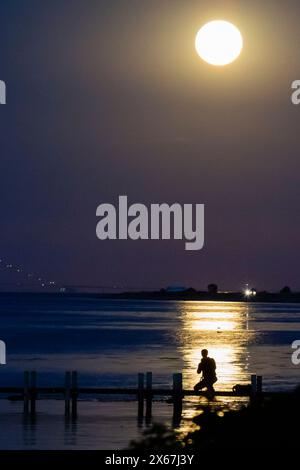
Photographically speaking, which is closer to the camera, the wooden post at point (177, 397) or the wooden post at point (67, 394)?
the wooden post at point (177, 397)

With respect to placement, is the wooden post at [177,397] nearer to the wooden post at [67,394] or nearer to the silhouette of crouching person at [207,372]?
the silhouette of crouching person at [207,372]

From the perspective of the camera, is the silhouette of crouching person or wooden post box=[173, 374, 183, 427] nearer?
the silhouette of crouching person

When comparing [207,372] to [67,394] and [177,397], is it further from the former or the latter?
[67,394]

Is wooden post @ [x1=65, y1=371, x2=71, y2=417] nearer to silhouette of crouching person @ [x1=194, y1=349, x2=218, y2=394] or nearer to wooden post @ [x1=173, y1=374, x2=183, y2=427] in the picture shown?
wooden post @ [x1=173, y1=374, x2=183, y2=427]

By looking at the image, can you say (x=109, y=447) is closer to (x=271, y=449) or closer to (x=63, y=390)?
(x=63, y=390)

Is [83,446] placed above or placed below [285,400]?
below

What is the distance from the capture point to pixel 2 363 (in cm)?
7075

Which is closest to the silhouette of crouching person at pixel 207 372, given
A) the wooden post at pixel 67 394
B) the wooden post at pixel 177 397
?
the wooden post at pixel 177 397

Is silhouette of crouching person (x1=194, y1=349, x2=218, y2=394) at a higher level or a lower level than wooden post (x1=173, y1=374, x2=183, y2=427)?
higher

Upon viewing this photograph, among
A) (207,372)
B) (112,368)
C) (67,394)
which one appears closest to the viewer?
(207,372)

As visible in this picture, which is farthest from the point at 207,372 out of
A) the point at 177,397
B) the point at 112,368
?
the point at 112,368

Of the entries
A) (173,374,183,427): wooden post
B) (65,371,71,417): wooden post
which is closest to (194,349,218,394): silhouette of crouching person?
(173,374,183,427): wooden post

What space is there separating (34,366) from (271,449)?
58390 millimetres
